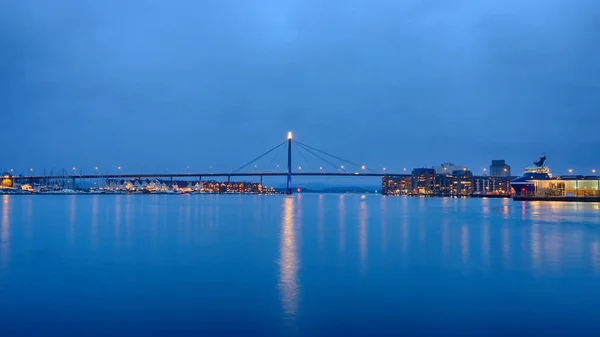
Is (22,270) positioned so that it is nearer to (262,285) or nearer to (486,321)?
(262,285)

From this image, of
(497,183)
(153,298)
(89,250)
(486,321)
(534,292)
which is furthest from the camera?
(497,183)

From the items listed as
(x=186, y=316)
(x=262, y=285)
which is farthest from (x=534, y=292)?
(x=186, y=316)

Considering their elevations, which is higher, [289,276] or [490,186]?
[490,186]

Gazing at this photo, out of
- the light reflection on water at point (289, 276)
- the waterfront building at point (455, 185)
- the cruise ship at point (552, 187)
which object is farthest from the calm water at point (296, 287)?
the waterfront building at point (455, 185)

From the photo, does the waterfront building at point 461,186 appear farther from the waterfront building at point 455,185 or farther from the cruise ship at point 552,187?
the cruise ship at point 552,187

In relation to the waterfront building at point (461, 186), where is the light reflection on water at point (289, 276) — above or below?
below

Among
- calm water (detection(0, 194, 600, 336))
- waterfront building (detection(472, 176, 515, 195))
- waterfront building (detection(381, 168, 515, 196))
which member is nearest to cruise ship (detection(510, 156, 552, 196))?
waterfront building (detection(381, 168, 515, 196))

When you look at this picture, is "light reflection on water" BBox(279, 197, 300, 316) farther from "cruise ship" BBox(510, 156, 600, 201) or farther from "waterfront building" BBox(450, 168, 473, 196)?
"waterfront building" BBox(450, 168, 473, 196)

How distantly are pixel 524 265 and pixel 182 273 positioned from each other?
6.28 meters

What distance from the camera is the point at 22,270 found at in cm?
950

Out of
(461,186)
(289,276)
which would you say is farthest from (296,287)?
(461,186)

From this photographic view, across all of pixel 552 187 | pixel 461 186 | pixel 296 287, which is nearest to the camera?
pixel 296 287

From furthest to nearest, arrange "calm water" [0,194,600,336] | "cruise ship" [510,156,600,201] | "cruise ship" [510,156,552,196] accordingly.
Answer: "cruise ship" [510,156,552,196]
"cruise ship" [510,156,600,201]
"calm water" [0,194,600,336]

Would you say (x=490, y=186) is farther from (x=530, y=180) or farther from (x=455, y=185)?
(x=530, y=180)
